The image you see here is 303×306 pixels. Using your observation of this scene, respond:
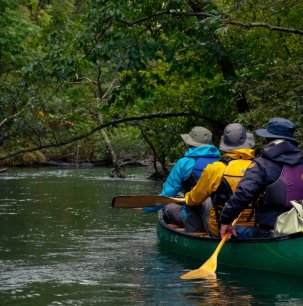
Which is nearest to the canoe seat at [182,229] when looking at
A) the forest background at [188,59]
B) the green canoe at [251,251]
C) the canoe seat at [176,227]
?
the canoe seat at [176,227]

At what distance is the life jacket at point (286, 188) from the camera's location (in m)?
7.36

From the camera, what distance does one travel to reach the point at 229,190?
7.93m

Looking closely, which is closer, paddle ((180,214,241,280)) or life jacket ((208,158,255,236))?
paddle ((180,214,241,280))

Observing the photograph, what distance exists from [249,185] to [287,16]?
8228mm

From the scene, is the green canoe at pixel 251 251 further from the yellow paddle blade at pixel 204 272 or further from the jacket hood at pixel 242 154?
the jacket hood at pixel 242 154

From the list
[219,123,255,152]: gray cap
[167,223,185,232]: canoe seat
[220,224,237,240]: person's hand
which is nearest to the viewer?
[220,224,237,240]: person's hand

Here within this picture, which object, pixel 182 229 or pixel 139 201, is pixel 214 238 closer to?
pixel 182 229

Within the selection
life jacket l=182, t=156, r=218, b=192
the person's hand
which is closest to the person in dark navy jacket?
the person's hand

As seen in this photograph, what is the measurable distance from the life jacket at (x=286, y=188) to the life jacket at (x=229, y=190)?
50 cm

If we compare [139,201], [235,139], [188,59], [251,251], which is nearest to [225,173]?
[235,139]

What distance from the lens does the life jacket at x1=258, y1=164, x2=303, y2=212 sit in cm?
736

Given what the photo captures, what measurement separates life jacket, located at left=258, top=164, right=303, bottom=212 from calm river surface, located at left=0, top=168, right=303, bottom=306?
2.54 ft

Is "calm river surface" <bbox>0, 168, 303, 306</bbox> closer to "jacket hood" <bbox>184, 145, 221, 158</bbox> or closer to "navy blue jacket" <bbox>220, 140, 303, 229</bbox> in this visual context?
"navy blue jacket" <bbox>220, 140, 303, 229</bbox>

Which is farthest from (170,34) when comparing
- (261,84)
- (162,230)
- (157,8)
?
(162,230)
